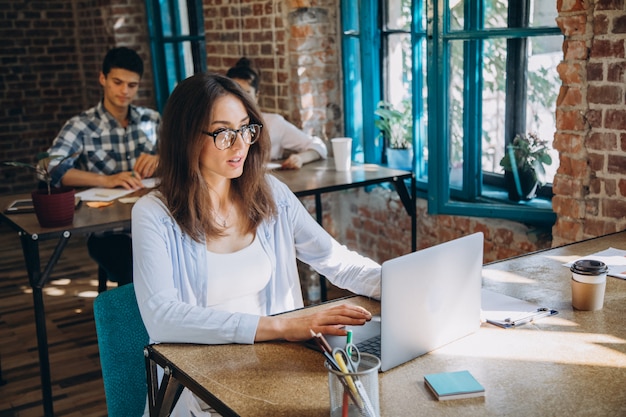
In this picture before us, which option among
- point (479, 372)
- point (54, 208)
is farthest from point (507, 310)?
point (54, 208)

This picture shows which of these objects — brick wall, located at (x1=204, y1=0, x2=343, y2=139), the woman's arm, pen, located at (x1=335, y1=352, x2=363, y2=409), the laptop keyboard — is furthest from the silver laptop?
brick wall, located at (x1=204, y1=0, x2=343, y2=139)

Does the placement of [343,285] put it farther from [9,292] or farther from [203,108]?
[9,292]

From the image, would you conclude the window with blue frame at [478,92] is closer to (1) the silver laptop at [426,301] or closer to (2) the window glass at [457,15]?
(2) the window glass at [457,15]

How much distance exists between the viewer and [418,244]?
13.5ft

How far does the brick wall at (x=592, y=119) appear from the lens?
106 inches

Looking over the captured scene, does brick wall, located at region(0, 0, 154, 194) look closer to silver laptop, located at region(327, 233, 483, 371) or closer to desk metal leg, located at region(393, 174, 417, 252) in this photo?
desk metal leg, located at region(393, 174, 417, 252)

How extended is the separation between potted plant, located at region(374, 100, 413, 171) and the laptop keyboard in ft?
7.93

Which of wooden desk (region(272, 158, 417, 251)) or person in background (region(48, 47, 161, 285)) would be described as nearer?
wooden desk (region(272, 158, 417, 251))

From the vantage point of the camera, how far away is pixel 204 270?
2.05 meters

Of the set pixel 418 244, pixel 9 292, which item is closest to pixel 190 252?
pixel 418 244

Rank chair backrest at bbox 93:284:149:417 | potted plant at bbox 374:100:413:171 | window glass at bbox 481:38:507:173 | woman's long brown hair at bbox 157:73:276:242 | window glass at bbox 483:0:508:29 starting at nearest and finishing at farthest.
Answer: chair backrest at bbox 93:284:149:417
woman's long brown hair at bbox 157:73:276:242
window glass at bbox 483:0:508:29
window glass at bbox 481:38:507:173
potted plant at bbox 374:100:413:171

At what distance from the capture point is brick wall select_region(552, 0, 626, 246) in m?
2.69

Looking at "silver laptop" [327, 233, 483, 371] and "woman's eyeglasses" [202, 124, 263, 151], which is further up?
"woman's eyeglasses" [202, 124, 263, 151]

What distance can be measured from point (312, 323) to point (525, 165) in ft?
6.43
